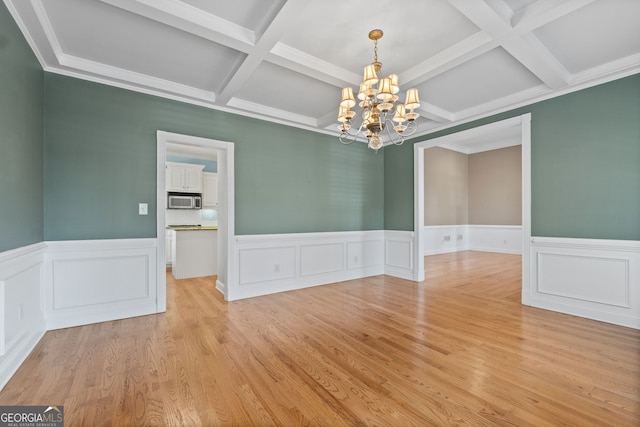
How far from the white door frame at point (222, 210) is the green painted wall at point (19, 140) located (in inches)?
42.7

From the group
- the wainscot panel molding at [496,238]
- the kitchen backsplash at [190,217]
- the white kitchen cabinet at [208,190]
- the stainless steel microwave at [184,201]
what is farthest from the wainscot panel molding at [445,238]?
the stainless steel microwave at [184,201]

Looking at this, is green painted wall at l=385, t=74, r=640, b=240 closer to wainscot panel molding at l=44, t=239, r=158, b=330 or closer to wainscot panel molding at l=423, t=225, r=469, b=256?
wainscot panel molding at l=423, t=225, r=469, b=256

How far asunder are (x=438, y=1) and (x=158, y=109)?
130 inches

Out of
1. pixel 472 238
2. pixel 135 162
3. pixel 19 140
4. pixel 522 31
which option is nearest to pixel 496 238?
pixel 472 238

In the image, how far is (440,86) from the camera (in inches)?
139

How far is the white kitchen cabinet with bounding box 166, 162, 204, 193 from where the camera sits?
6766mm

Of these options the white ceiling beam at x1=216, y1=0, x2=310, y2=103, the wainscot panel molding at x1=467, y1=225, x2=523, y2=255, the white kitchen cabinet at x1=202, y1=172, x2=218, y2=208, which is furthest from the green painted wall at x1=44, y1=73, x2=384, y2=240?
the wainscot panel molding at x1=467, y1=225, x2=523, y2=255

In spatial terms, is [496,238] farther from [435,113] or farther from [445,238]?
[435,113]

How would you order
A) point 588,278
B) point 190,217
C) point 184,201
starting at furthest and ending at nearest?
point 190,217
point 184,201
point 588,278

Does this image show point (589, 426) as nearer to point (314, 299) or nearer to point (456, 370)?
point (456, 370)

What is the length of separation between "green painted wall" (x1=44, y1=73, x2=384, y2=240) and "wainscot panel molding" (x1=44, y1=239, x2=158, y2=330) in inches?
5.7

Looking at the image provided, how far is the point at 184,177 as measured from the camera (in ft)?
22.9

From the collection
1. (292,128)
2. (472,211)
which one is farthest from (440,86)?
(472,211)

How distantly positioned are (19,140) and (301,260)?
3532mm
